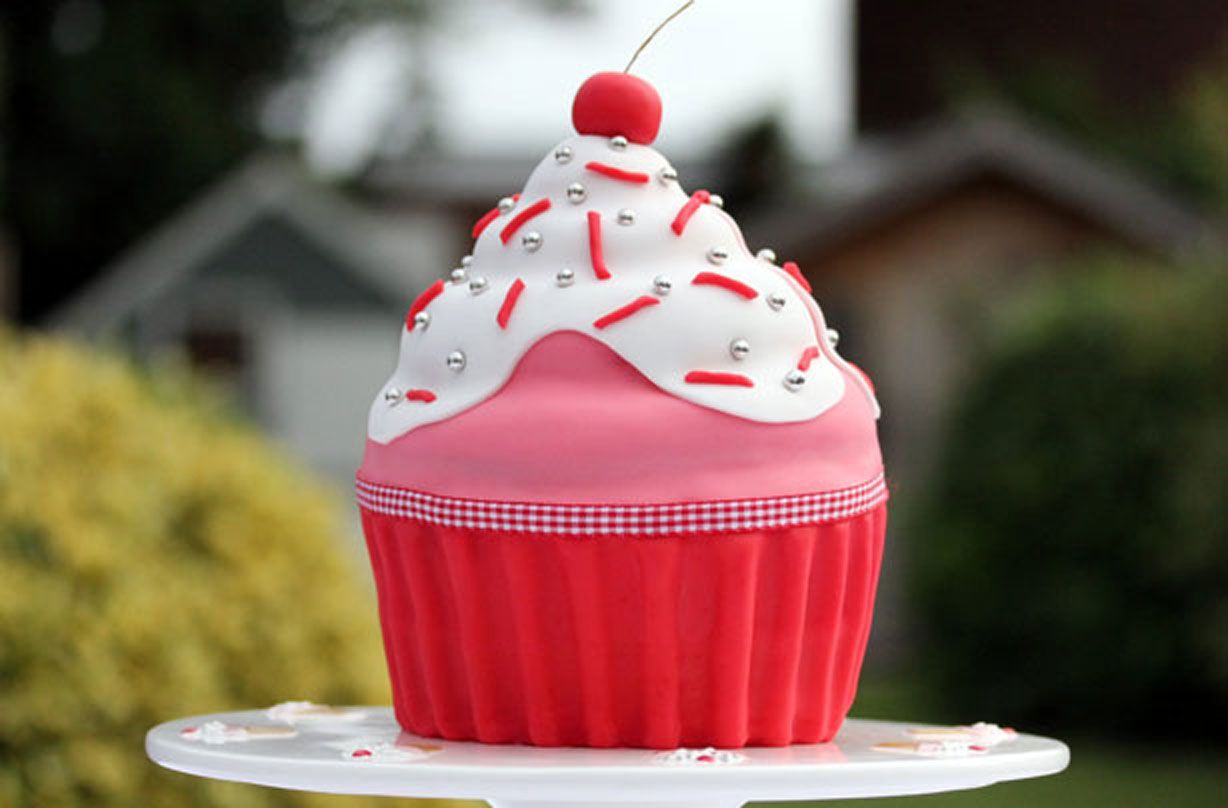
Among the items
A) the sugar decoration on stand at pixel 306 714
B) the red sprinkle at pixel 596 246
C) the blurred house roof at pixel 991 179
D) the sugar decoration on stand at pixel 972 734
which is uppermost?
the red sprinkle at pixel 596 246

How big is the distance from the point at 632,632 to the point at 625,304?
0.37 meters

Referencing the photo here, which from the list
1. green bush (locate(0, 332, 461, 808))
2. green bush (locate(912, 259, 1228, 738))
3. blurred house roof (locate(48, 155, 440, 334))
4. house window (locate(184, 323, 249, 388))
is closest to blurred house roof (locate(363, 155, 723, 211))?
blurred house roof (locate(48, 155, 440, 334))

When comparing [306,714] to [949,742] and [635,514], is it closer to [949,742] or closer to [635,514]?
[635,514]

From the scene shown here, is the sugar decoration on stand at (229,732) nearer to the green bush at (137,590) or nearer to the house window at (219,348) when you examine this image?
the green bush at (137,590)

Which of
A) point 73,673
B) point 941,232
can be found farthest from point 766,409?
point 941,232

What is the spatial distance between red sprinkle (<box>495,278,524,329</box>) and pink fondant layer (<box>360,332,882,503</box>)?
5 cm

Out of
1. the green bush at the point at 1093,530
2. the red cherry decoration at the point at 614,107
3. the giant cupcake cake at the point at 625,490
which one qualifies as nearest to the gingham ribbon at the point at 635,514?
the giant cupcake cake at the point at 625,490

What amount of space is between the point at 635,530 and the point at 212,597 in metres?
2.07

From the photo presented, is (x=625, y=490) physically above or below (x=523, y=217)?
below

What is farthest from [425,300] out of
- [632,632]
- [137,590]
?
[137,590]

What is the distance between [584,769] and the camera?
Result: 182cm

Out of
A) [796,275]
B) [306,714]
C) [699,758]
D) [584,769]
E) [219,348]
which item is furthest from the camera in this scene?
[219,348]

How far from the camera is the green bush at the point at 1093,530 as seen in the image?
32.7ft

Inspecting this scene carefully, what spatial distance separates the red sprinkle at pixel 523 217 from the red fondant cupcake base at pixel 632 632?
0.36 metres
